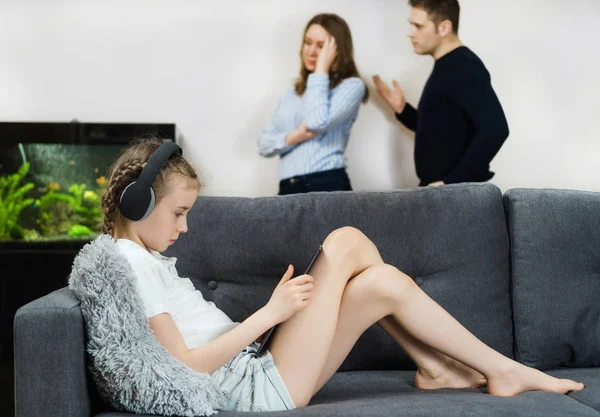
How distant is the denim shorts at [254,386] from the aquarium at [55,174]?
2.02 meters

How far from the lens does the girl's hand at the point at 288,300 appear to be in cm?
156

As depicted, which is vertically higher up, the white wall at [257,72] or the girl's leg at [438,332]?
the white wall at [257,72]

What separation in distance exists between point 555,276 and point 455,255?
0.30 m

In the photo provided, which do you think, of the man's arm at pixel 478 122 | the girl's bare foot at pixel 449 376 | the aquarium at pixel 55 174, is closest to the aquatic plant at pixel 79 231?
the aquarium at pixel 55 174

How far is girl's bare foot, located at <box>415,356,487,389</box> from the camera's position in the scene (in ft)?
5.96

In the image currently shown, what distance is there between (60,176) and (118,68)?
0.64m

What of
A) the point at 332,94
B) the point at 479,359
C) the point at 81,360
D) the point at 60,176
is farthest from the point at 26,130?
the point at 479,359

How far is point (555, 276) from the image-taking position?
2018 mm

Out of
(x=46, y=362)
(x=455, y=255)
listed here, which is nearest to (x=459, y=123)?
(x=455, y=255)

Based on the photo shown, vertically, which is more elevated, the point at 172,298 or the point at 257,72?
the point at 257,72

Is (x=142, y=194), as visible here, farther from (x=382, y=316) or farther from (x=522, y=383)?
(x=522, y=383)

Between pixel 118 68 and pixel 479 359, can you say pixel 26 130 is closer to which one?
pixel 118 68

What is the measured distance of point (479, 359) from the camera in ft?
5.63

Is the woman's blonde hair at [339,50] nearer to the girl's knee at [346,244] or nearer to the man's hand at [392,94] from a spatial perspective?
the man's hand at [392,94]
